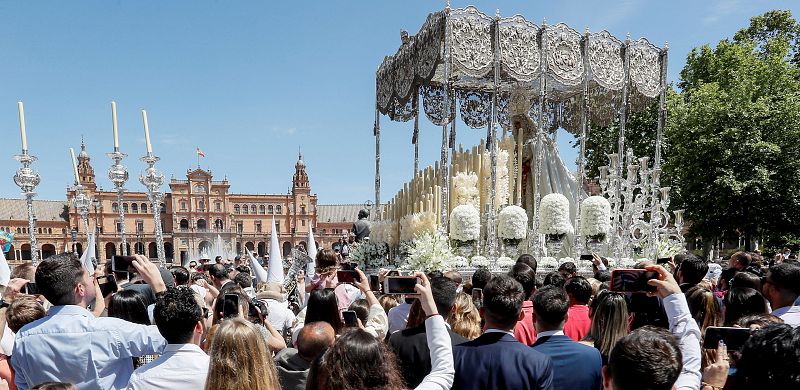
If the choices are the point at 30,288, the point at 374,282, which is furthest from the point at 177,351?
the point at 30,288

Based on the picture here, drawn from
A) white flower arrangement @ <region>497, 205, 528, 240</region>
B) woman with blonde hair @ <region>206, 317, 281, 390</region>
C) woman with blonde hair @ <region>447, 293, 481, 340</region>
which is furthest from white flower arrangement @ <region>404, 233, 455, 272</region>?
Answer: woman with blonde hair @ <region>206, 317, 281, 390</region>

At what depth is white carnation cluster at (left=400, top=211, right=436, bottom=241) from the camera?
12812 millimetres

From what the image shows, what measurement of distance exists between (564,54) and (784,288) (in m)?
9.28

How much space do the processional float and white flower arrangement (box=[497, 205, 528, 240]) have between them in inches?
12.1

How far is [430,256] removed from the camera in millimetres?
11281

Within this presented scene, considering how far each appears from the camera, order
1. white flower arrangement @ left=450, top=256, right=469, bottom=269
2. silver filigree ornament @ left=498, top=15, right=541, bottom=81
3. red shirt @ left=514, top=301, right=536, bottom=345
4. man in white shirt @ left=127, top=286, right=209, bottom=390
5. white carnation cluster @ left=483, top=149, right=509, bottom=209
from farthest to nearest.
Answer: white carnation cluster @ left=483, top=149, right=509, bottom=209 → silver filigree ornament @ left=498, top=15, right=541, bottom=81 → white flower arrangement @ left=450, top=256, right=469, bottom=269 → red shirt @ left=514, top=301, right=536, bottom=345 → man in white shirt @ left=127, top=286, right=209, bottom=390

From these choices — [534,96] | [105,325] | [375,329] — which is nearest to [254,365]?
[105,325]

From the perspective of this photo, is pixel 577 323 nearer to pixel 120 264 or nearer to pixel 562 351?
pixel 562 351

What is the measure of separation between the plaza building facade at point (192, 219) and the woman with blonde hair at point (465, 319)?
236 feet

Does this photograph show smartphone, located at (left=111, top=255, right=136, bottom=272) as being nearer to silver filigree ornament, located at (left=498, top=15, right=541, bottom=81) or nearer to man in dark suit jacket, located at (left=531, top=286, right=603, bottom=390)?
man in dark suit jacket, located at (left=531, top=286, right=603, bottom=390)

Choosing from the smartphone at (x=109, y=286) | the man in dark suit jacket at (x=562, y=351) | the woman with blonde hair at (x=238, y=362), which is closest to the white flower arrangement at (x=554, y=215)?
the smartphone at (x=109, y=286)

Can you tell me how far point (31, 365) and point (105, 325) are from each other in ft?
1.52

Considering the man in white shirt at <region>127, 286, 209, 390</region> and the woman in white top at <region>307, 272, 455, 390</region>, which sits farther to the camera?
the man in white shirt at <region>127, 286, 209, 390</region>

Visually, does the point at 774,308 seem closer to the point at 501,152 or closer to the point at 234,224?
the point at 501,152
